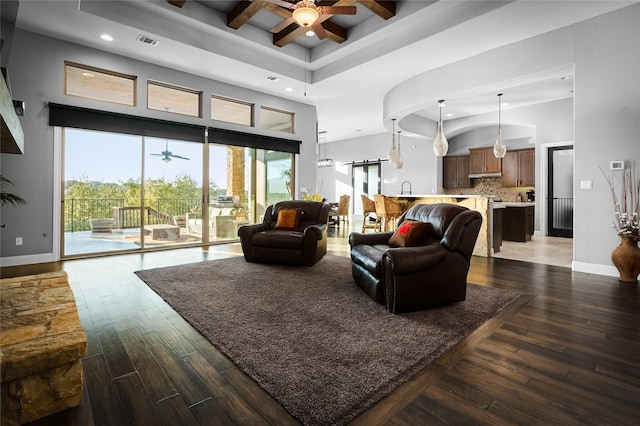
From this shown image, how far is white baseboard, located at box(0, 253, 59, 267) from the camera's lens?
453cm

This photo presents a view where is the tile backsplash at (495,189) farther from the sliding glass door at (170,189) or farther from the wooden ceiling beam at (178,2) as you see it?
the wooden ceiling beam at (178,2)

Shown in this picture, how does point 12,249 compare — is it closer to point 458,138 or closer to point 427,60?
point 427,60

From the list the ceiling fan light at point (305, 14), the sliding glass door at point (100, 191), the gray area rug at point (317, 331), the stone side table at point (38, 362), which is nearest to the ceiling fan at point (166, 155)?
the sliding glass door at point (100, 191)

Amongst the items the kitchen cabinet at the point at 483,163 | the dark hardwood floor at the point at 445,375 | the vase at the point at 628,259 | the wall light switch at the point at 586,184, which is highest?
the kitchen cabinet at the point at 483,163

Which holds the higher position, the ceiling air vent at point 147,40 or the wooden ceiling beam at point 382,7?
the wooden ceiling beam at point 382,7

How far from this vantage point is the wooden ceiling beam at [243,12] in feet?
14.7

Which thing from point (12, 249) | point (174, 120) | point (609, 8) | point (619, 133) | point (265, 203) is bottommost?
point (12, 249)

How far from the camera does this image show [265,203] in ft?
25.2

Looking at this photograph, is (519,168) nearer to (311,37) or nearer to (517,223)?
(517,223)

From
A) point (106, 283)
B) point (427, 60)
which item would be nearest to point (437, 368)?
point (106, 283)

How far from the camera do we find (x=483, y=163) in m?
9.65

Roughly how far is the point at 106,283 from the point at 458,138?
32.8 feet

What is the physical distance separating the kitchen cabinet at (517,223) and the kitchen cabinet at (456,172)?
9.37 feet

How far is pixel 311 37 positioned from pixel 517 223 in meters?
5.82
